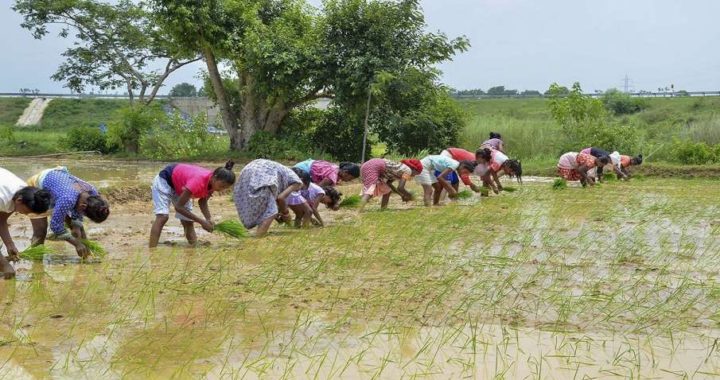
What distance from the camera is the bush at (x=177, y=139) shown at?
2258cm

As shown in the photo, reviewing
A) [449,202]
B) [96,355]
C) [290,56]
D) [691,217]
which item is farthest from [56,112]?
[96,355]

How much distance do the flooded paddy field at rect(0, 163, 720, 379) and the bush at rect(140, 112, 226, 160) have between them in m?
14.2

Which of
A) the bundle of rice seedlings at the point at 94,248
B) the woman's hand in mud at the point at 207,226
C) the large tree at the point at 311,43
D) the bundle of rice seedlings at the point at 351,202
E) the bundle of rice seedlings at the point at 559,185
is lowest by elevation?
the bundle of rice seedlings at the point at 559,185

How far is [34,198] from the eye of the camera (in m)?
5.73

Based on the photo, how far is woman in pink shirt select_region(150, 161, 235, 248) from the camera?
7.05m

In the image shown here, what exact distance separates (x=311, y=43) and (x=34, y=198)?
14.6m

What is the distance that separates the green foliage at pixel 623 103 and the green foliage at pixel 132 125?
28.1 m

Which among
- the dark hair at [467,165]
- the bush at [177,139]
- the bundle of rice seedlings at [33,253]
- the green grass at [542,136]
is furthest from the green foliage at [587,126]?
the bundle of rice seedlings at [33,253]

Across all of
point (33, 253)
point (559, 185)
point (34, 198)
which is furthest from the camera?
point (559, 185)

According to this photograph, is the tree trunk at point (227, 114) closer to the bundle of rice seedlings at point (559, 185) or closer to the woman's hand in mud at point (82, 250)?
the bundle of rice seedlings at point (559, 185)

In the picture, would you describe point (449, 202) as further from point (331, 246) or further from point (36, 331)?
point (36, 331)

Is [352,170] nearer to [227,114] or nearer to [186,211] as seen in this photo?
[186,211]

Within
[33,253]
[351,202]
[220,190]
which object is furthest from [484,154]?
[33,253]

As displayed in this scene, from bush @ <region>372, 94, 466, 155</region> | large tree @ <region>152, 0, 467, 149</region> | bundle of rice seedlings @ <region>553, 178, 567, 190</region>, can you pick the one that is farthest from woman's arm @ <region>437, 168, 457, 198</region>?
bush @ <region>372, 94, 466, 155</region>
